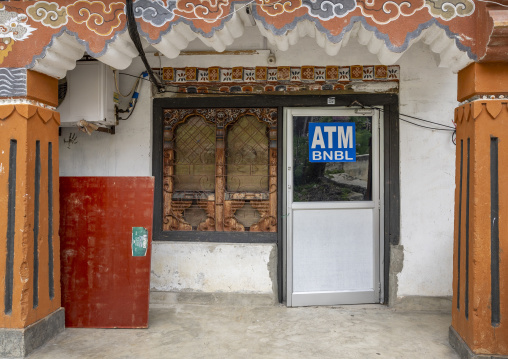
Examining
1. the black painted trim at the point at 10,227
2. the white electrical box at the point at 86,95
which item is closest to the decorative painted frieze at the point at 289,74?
the white electrical box at the point at 86,95

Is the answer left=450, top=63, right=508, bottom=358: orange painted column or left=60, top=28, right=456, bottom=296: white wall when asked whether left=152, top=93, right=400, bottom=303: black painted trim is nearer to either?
left=60, top=28, right=456, bottom=296: white wall

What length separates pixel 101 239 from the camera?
3.91 m

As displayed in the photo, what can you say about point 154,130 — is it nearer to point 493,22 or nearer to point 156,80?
point 156,80

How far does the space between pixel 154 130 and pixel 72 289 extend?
5.97ft

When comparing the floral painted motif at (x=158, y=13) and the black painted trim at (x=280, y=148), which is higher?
the floral painted motif at (x=158, y=13)

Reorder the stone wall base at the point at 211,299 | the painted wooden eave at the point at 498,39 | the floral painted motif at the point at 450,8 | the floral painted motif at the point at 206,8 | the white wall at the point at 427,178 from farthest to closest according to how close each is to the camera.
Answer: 1. the stone wall base at the point at 211,299
2. the white wall at the point at 427,178
3. the floral painted motif at the point at 206,8
4. the floral painted motif at the point at 450,8
5. the painted wooden eave at the point at 498,39

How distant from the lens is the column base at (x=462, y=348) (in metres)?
2.98

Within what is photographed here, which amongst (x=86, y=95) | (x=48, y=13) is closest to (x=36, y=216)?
(x=86, y=95)

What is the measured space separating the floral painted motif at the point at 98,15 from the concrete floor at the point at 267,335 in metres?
2.56

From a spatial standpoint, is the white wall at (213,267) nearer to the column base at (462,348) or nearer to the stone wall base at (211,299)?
the stone wall base at (211,299)

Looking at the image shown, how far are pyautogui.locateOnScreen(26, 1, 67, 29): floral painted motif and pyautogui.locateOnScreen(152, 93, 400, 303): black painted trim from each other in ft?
4.83

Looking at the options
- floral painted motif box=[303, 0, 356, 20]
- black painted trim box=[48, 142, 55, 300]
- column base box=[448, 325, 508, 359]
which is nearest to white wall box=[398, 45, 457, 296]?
column base box=[448, 325, 508, 359]

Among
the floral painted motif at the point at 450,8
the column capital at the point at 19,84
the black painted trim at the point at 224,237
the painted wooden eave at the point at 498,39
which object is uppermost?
the floral painted motif at the point at 450,8

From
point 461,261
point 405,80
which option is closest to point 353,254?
point 461,261
